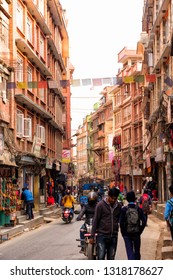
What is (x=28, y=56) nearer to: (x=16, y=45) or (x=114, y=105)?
(x=16, y=45)

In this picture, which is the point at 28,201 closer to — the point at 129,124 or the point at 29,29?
the point at 29,29

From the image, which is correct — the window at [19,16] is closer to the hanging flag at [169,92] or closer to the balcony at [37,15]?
the balcony at [37,15]

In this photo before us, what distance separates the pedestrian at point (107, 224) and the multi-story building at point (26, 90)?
9.85 m

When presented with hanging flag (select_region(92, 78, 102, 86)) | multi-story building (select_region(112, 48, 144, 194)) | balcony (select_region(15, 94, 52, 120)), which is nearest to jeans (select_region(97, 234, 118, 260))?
hanging flag (select_region(92, 78, 102, 86))

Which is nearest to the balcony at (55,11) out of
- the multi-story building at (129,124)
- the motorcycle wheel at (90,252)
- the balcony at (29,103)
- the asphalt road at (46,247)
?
the balcony at (29,103)

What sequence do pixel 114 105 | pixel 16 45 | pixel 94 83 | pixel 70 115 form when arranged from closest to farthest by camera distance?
1. pixel 94 83
2. pixel 16 45
3. pixel 70 115
4. pixel 114 105

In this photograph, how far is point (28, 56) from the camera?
2522 centimetres

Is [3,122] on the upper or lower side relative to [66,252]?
upper

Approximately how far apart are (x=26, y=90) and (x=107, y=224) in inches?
684

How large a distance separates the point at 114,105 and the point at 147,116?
31.6 meters

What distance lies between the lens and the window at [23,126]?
→ 23672 millimetres

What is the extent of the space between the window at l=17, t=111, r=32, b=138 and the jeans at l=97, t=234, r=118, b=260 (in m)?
15.4

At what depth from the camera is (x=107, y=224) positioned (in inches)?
335

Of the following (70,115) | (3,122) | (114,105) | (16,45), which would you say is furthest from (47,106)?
(114,105)
